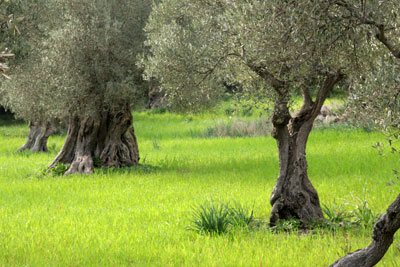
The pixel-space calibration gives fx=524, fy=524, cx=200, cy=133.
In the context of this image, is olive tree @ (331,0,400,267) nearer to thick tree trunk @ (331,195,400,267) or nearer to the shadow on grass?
thick tree trunk @ (331,195,400,267)

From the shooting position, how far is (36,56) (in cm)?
1808

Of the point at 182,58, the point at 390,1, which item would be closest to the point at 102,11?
the point at 182,58

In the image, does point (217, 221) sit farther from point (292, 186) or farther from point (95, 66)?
point (95, 66)

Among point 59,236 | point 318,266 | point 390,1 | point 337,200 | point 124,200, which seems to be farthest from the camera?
point 124,200

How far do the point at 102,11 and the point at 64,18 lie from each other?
1396mm

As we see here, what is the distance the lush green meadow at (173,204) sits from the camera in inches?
365

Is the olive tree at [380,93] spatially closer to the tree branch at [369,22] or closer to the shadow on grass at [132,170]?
the tree branch at [369,22]

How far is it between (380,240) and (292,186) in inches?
179

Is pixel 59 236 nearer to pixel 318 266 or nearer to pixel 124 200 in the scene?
pixel 124 200

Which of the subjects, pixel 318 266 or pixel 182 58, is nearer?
pixel 318 266

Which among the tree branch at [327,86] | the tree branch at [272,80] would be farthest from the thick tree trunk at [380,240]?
the tree branch at [327,86]

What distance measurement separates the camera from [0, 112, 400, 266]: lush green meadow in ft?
30.5

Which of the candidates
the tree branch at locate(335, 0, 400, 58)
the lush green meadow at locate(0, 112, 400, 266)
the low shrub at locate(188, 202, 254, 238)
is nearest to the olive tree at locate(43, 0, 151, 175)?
Answer: the lush green meadow at locate(0, 112, 400, 266)

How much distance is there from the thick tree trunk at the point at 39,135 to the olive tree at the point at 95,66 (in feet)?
26.5
